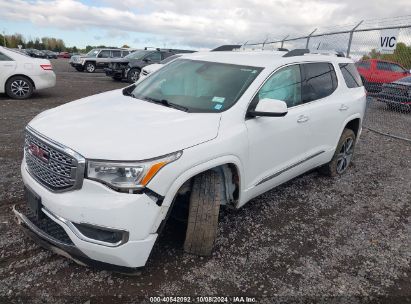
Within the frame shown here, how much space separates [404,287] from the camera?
2.75 metres

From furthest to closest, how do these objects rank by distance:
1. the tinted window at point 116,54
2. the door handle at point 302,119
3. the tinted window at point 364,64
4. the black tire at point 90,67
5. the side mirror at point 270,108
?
the black tire at point 90,67 → the tinted window at point 116,54 → the tinted window at point 364,64 → the door handle at point 302,119 → the side mirror at point 270,108

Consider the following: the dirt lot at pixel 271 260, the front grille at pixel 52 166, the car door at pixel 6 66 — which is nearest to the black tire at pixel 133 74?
the car door at pixel 6 66

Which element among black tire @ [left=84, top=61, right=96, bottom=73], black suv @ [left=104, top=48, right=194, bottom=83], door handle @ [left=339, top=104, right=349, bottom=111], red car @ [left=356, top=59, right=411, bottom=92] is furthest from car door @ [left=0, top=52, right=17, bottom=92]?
black tire @ [left=84, top=61, right=96, bottom=73]

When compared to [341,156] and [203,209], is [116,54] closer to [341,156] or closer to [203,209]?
[341,156]

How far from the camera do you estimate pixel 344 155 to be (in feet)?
16.6

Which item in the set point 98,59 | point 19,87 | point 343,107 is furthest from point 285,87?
point 98,59

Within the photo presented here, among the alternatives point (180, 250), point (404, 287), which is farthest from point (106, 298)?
point (404, 287)

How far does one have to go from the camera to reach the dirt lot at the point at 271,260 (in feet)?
8.36

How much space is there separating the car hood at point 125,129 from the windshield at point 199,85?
0.19 metres

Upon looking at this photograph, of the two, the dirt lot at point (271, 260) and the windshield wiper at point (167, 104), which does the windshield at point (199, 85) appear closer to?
the windshield wiper at point (167, 104)

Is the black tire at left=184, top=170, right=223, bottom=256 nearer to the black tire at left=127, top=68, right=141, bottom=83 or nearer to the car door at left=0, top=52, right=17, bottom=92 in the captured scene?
the car door at left=0, top=52, right=17, bottom=92

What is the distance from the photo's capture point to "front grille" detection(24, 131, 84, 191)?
2.32 m

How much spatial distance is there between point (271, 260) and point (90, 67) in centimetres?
2196

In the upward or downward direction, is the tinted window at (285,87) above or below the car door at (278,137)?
above
